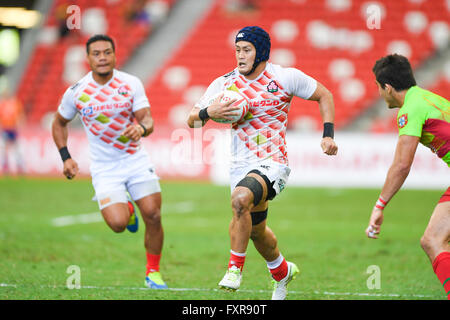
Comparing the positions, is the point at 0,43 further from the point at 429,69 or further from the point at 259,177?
the point at 259,177

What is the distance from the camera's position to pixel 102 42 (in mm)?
7359

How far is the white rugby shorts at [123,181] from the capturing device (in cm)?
753

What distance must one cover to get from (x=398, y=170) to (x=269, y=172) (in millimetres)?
1336

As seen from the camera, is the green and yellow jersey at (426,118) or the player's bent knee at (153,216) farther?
the player's bent knee at (153,216)

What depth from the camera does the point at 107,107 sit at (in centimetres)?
747

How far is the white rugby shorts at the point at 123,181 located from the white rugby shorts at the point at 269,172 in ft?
4.29

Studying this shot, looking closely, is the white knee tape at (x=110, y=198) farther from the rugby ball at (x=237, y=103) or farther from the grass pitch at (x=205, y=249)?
the rugby ball at (x=237, y=103)

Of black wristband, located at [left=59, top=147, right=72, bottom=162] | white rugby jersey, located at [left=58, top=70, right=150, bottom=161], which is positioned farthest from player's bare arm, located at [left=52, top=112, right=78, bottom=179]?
white rugby jersey, located at [left=58, top=70, right=150, bottom=161]

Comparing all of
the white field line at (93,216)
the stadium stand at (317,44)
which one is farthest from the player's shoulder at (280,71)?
the stadium stand at (317,44)

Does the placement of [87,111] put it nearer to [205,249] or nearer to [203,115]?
[203,115]

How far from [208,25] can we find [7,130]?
9.36 meters

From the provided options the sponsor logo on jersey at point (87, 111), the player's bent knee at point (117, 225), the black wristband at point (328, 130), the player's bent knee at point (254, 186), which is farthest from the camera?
the sponsor logo on jersey at point (87, 111)

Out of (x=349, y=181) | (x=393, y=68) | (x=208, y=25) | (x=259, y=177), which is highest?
(x=208, y=25)

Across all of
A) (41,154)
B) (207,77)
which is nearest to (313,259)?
(41,154)
